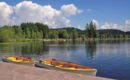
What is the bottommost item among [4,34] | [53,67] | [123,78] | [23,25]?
[123,78]

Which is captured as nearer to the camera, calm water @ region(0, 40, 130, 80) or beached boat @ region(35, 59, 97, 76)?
beached boat @ region(35, 59, 97, 76)

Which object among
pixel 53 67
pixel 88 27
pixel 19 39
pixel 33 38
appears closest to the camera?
pixel 53 67

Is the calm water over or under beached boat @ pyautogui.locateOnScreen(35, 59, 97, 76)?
under

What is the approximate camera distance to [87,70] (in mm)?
15375

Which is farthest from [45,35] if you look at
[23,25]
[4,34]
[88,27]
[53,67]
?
[53,67]

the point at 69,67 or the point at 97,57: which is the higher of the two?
the point at 69,67

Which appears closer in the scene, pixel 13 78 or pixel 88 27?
pixel 13 78

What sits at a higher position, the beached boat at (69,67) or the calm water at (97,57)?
the beached boat at (69,67)

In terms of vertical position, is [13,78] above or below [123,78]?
above

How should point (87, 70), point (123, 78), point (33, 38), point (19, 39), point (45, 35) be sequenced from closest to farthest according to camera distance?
point (87, 70) → point (123, 78) → point (19, 39) → point (33, 38) → point (45, 35)

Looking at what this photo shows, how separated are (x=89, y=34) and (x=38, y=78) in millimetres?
162636

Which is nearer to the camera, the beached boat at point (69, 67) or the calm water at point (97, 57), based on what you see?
the beached boat at point (69, 67)

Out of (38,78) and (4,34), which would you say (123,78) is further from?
(4,34)

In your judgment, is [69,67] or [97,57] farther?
[97,57]
